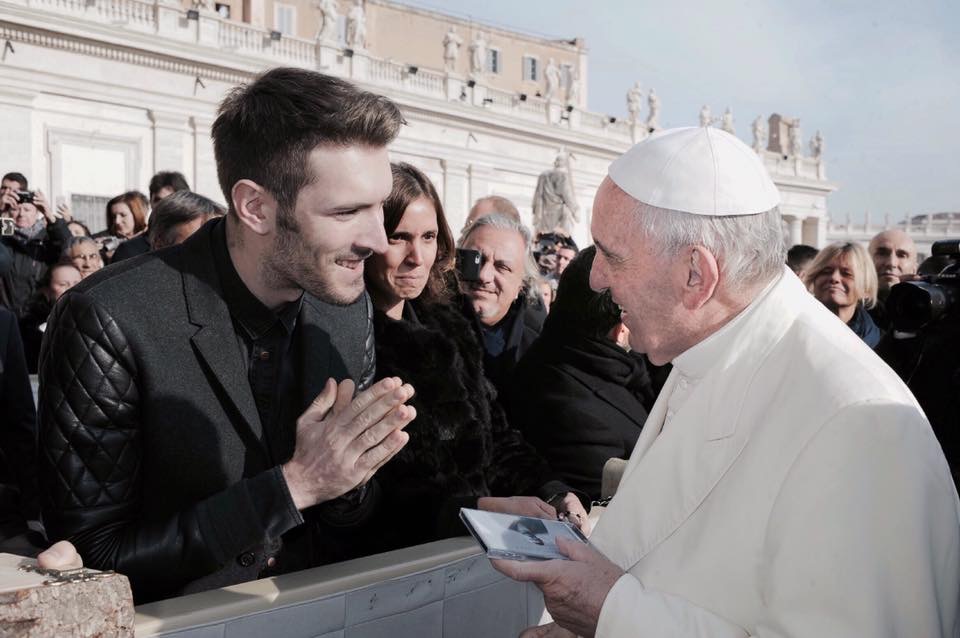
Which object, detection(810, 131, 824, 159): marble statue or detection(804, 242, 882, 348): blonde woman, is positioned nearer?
detection(804, 242, 882, 348): blonde woman

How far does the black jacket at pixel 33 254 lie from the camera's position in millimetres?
7273

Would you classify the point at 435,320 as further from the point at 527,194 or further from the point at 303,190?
the point at 527,194

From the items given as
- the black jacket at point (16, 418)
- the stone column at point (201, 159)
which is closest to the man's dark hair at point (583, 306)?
the black jacket at point (16, 418)

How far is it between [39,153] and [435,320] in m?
21.1

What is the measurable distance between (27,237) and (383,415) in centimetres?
674

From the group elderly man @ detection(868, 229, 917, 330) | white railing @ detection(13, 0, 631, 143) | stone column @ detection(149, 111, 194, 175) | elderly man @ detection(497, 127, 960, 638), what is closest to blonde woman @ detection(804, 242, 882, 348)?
elderly man @ detection(868, 229, 917, 330)

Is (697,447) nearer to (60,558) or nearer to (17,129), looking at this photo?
(60,558)

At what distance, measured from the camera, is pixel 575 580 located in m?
1.81

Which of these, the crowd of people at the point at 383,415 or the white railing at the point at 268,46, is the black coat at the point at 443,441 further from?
the white railing at the point at 268,46

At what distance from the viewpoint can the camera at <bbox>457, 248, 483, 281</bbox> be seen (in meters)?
4.36

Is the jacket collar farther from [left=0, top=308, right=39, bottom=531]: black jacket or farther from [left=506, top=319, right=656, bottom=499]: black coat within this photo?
[left=506, top=319, right=656, bottom=499]: black coat

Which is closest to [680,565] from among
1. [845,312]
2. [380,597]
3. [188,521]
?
[380,597]

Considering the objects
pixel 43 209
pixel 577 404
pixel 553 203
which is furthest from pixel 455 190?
pixel 577 404

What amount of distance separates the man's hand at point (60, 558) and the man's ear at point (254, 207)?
89 cm
